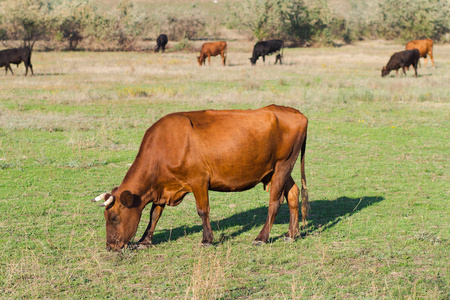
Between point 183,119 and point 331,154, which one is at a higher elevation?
point 183,119

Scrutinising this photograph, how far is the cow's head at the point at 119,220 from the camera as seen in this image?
5723 millimetres

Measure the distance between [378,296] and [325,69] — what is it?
1055 inches

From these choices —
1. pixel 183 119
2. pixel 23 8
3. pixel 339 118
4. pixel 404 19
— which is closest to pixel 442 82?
pixel 339 118

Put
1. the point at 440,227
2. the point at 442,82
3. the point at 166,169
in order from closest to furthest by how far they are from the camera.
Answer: the point at 166,169 < the point at 440,227 < the point at 442,82

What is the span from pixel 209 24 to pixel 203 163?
73.3 metres

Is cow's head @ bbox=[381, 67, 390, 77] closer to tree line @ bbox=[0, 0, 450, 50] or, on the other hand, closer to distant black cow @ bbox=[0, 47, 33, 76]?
distant black cow @ bbox=[0, 47, 33, 76]

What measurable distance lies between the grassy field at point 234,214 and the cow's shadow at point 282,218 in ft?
0.09

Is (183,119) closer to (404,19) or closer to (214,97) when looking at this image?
(214,97)

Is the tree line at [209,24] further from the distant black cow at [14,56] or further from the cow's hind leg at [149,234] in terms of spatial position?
the cow's hind leg at [149,234]

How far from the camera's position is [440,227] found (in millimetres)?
6770

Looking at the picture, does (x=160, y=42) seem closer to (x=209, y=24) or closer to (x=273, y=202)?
(x=209, y=24)

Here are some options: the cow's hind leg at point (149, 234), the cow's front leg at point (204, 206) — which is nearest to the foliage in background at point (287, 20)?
the cow's hind leg at point (149, 234)

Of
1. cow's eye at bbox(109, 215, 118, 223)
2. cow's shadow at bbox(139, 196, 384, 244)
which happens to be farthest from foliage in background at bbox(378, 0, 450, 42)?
cow's eye at bbox(109, 215, 118, 223)

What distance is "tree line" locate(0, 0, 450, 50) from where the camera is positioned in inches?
1727
